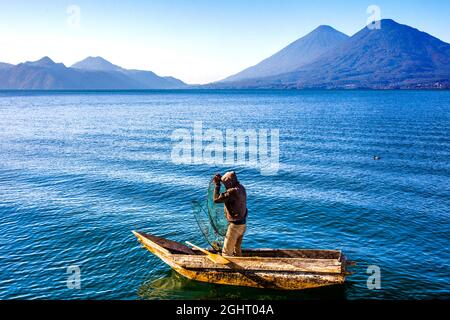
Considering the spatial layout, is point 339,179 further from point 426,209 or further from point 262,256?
point 262,256

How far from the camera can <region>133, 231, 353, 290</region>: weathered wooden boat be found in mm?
13414

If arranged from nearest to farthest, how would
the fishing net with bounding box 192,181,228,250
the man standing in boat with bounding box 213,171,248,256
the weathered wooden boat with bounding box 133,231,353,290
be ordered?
1. the man standing in boat with bounding box 213,171,248,256
2. the weathered wooden boat with bounding box 133,231,353,290
3. the fishing net with bounding box 192,181,228,250

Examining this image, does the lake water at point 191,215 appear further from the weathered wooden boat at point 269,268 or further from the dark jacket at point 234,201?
the dark jacket at point 234,201

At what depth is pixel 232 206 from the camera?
13414 mm

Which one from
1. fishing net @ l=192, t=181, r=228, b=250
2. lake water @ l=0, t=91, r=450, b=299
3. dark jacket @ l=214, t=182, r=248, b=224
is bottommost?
lake water @ l=0, t=91, r=450, b=299

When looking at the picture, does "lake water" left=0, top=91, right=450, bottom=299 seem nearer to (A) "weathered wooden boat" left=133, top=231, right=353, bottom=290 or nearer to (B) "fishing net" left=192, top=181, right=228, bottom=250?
(A) "weathered wooden boat" left=133, top=231, right=353, bottom=290

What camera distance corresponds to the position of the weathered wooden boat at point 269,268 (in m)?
13.4

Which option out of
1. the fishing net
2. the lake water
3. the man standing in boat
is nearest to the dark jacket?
the man standing in boat

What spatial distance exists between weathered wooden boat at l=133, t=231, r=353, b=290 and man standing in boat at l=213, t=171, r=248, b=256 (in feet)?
1.79

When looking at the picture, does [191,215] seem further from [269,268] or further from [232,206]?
[232,206]

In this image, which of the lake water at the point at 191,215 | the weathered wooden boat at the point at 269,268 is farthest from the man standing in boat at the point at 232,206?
the lake water at the point at 191,215

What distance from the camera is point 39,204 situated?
961 inches
